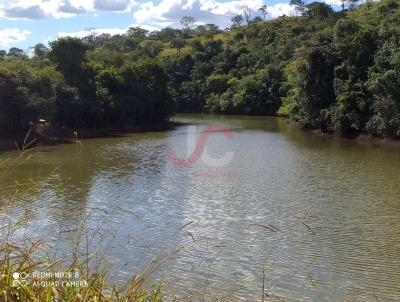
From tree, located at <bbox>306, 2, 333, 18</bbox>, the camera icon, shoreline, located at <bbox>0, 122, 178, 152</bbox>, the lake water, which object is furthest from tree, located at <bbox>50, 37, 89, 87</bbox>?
tree, located at <bbox>306, 2, 333, 18</bbox>

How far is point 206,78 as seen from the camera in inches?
2443

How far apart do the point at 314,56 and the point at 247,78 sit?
75.9 feet

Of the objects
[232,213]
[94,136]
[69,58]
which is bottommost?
[232,213]

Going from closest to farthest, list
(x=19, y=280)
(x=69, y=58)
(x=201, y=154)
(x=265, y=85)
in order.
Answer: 1. (x=19, y=280)
2. (x=201, y=154)
3. (x=69, y=58)
4. (x=265, y=85)

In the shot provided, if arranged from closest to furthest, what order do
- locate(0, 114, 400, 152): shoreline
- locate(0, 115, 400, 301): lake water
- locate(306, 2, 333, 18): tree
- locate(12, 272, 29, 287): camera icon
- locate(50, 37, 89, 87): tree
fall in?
locate(12, 272, 29, 287): camera icon < locate(0, 115, 400, 301): lake water < locate(0, 114, 400, 152): shoreline < locate(50, 37, 89, 87): tree < locate(306, 2, 333, 18): tree

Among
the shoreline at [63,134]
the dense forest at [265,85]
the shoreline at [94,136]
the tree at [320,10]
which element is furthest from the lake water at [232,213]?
the tree at [320,10]

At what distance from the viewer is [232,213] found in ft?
43.8

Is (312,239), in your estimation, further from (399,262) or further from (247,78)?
(247,78)

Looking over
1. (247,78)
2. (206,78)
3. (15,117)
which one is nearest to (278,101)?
(247,78)

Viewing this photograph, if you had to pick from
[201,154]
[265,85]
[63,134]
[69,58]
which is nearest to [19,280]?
[201,154]

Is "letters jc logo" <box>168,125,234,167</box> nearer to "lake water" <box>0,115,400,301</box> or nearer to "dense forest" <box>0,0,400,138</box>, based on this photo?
"lake water" <box>0,115,400,301</box>

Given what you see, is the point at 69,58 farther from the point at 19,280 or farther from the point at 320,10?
the point at 320,10

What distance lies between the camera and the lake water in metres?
8.20

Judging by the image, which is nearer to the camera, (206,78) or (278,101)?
(278,101)
